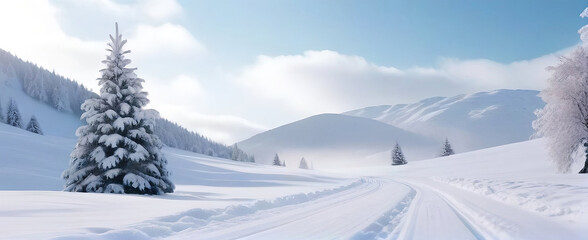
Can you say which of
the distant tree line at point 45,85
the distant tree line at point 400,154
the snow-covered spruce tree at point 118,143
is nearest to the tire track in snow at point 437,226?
the snow-covered spruce tree at point 118,143

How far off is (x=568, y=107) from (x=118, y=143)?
29769 millimetres

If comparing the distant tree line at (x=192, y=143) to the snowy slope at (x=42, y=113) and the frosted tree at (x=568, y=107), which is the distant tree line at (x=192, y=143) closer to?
the snowy slope at (x=42, y=113)

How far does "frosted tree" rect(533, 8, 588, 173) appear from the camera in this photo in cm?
2638

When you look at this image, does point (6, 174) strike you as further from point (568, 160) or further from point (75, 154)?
point (568, 160)

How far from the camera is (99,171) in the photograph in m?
17.5

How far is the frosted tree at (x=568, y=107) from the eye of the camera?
86.5 ft

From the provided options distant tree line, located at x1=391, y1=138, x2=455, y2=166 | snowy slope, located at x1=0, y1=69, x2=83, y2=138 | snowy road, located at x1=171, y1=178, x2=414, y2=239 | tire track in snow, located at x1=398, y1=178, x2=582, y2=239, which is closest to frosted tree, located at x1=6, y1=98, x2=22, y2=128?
snowy slope, located at x1=0, y1=69, x2=83, y2=138

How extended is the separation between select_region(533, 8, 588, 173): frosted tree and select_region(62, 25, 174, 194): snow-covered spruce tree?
90.0 ft

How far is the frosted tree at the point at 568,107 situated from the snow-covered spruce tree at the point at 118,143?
90.0 ft

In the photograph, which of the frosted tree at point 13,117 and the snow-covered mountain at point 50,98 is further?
the snow-covered mountain at point 50,98

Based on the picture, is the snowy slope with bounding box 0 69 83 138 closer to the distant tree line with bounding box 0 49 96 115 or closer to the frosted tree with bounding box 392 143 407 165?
the distant tree line with bounding box 0 49 96 115

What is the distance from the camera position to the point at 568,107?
26.6 metres

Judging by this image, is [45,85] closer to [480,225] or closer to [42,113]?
[42,113]

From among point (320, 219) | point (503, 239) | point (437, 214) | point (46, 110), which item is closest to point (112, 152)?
point (320, 219)
